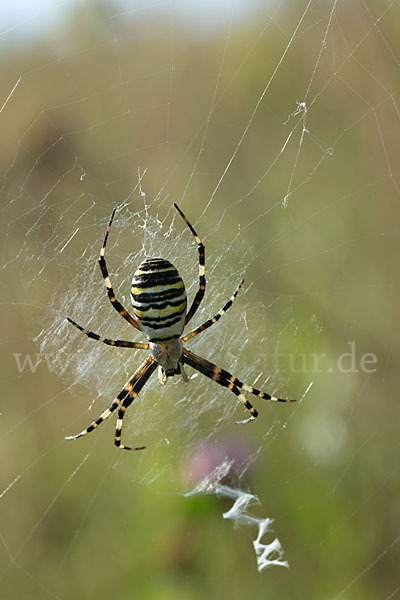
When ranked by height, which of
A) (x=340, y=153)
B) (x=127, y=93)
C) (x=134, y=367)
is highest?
(x=340, y=153)

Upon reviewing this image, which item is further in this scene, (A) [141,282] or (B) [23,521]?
(B) [23,521]

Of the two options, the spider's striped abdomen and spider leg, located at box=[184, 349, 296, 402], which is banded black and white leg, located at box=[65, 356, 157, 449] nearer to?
spider leg, located at box=[184, 349, 296, 402]

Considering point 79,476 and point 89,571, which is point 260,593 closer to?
point 89,571

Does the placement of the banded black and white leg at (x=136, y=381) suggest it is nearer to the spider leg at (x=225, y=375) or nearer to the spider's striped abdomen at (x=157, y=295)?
the spider leg at (x=225, y=375)

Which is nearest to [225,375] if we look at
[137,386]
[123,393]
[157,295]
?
[137,386]

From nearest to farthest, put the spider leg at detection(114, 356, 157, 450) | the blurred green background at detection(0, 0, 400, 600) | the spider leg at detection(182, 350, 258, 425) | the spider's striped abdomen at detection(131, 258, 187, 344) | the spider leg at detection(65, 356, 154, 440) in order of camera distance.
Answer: the spider's striped abdomen at detection(131, 258, 187, 344) < the blurred green background at detection(0, 0, 400, 600) < the spider leg at detection(65, 356, 154, 440) < the spider leg at detection(114, 356, 157, 450) < the spider leg at detection(182, 350, 258, 425)

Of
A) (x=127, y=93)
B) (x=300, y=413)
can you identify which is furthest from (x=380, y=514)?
(x=127, y=93)

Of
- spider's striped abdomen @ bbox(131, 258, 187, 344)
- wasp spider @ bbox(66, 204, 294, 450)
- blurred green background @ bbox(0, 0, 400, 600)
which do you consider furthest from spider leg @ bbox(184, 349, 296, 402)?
spider's striped abdomen @ bbox(131, 258, 187, 344)

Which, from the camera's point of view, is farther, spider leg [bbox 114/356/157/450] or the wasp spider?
spider leg [bbox 114/356/157/450]
